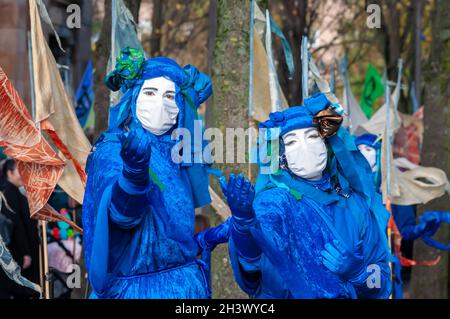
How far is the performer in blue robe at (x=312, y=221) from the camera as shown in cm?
626

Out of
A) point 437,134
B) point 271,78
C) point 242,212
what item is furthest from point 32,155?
point 437,134

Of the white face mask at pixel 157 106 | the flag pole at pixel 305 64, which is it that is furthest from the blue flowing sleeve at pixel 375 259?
the flag pole at pixel 305 64

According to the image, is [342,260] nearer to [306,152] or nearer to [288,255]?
[288,255]

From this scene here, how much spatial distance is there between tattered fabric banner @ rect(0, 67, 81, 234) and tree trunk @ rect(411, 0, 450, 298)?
5071 mm

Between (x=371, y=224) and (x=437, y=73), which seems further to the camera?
(x=437, y=73)

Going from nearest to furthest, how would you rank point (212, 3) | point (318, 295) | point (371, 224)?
point (318, 295) → point (371, 224) → point (212, 3)

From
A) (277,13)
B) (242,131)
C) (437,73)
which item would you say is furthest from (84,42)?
(242,131)

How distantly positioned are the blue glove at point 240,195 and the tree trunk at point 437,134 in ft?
18.9

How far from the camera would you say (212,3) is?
13.6 meters

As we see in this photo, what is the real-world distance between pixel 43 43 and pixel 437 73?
5203mm

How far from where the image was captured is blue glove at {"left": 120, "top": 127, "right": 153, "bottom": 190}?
5512mm

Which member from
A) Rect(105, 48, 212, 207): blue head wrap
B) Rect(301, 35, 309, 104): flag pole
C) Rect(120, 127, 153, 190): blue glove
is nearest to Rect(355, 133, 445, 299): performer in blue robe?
Rect(301, 35, 309, 104): flag pole

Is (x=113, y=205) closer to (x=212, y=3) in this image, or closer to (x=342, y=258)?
(x=342, y=258)

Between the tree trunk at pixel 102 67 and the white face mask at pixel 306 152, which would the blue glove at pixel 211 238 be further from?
the tree trunk at pixel 102 67
